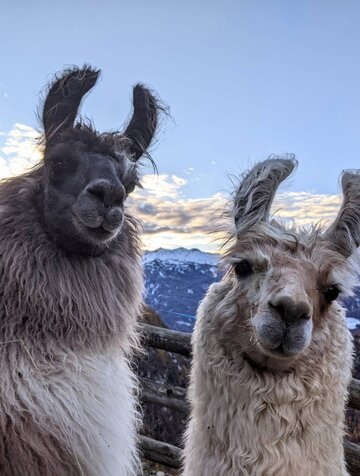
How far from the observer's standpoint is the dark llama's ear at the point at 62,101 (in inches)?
80.9

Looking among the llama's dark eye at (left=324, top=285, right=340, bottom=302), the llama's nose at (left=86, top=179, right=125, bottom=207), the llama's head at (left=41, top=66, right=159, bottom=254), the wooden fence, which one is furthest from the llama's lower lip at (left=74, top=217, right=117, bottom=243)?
the wooden fence

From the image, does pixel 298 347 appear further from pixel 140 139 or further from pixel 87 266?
pixel 140 139

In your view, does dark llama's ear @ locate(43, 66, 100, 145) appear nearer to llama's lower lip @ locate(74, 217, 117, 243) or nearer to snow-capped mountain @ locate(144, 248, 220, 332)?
llama's lower lip @ locate(74, 217, 117, 243)

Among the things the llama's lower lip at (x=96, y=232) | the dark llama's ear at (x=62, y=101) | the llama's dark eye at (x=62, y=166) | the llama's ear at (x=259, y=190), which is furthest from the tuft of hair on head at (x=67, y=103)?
the llama's ear at (x=259, y=190)

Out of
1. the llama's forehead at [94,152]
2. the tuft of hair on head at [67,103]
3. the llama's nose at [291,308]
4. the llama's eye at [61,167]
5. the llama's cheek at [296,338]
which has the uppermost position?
the tuft of hair on head at [67,103]

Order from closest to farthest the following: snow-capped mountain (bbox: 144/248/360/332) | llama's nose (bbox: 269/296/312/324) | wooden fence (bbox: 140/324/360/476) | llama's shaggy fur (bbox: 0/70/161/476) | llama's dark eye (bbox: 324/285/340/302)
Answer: llama's shaggy fur (bbox: 0/70/161/476) → llama's nose (bbox: 269/296/312/324) → llama's dark eye (bbox: 324/285/340/302) → wooden fence (bbox: 140/324/360/476) → snow-capped mountain (bbox: 144/248/360/332)

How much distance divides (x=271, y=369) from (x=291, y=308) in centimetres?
35

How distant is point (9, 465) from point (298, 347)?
1074 mm

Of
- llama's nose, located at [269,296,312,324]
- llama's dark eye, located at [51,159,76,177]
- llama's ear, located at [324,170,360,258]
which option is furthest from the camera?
llama's ear, located at [324,170,360,258]

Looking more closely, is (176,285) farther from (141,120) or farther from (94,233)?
(94,233)

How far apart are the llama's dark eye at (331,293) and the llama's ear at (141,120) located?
1.06 meters

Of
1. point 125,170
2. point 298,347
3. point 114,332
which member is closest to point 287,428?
point 298,347

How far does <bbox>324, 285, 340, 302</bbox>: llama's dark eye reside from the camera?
2098mm

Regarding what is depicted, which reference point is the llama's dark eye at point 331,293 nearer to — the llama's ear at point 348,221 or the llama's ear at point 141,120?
the llama's ear at point 348,221
